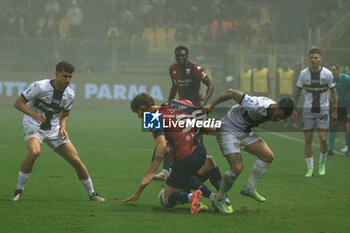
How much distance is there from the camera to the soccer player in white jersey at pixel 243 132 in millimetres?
8016

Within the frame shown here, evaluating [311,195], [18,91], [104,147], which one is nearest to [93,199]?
[311,195]

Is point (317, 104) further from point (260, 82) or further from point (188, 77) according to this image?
point (260, 82)

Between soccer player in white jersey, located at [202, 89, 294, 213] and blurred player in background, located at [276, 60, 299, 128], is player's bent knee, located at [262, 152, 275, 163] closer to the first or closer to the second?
soccer player in white jersey, located at [202, 89, 294, 213]

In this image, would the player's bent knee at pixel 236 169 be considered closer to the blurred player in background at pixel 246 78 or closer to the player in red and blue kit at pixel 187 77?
the player in red and blue kit at pixel 187 77

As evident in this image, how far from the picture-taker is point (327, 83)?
12.0 meters

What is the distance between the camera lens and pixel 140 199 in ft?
29.8

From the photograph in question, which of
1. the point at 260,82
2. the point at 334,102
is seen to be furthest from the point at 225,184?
the point at 260,82

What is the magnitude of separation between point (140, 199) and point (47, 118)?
1.69 m

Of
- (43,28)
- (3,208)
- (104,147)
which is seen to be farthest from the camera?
(43,28)

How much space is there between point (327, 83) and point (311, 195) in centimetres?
298

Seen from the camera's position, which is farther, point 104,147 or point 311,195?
point 104,147

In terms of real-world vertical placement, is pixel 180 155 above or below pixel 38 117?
below

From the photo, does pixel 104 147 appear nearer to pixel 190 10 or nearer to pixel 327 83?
pixel 327 83

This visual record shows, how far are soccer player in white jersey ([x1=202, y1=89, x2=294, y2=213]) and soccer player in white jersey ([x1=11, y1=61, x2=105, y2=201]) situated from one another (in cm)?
183
